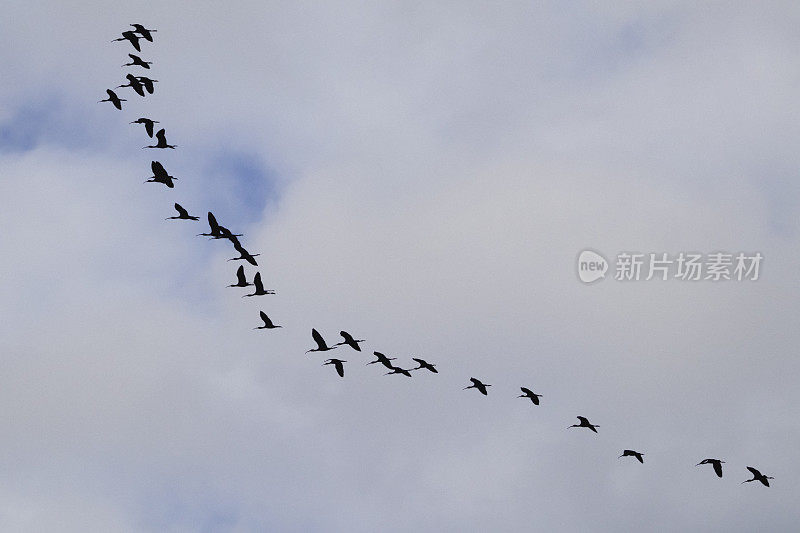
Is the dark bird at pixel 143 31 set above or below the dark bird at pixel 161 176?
above

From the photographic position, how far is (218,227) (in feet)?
275

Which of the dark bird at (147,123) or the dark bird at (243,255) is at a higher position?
the dark bird at (147,123)

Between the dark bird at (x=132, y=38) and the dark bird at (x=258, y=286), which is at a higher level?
the dark bird at (x=132, y=38)

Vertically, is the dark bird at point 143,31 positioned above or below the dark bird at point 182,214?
above

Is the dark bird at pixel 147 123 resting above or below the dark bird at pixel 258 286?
above

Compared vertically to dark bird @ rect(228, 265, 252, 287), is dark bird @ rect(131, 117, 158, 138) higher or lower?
higher

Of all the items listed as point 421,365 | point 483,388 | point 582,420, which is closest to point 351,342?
point 421,365

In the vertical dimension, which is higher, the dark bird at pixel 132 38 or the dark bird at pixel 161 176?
the dark bird at pixel 132 38

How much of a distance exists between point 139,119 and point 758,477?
59.1 metres

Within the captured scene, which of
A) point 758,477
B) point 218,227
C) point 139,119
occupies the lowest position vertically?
point 758,477

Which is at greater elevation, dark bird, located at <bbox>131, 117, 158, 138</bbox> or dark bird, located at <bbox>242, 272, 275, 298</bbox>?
dark bird, located at <bbox>131, 117, 158, 138</bbox>

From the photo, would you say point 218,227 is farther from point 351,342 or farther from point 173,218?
point 351,342

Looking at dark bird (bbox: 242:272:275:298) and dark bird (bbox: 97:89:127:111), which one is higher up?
dark bird (bbox: 97:89:127:111)

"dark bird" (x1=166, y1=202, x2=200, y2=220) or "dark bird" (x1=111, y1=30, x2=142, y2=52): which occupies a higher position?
"dark bird" (x1=111, y1=30, x2=142, y2=52)
